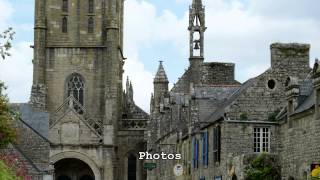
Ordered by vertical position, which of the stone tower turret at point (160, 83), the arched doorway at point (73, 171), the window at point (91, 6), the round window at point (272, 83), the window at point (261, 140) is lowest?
the window at point (261, 140)

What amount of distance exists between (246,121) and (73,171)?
39.2 m

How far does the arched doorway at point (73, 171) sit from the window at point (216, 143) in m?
35.7

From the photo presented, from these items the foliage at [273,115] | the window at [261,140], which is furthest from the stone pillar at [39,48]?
the window at [261,140]

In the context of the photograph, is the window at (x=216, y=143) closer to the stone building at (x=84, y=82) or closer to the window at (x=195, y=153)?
the window at (x=195, y=153)

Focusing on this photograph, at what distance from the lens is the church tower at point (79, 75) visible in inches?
2931

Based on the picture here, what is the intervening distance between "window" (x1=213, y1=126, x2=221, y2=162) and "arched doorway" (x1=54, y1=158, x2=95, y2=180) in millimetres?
35712

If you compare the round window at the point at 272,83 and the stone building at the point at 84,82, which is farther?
the stone building at the point at 84,82

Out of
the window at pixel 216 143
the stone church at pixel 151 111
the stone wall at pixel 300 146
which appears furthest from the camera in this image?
the window at pixel 216 143

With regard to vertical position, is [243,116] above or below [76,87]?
below

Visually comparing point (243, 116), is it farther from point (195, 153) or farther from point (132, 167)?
point (132, 167)

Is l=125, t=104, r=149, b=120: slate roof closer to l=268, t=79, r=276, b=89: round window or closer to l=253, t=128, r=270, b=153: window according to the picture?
l=268, t=79, r=276, b=89: round window

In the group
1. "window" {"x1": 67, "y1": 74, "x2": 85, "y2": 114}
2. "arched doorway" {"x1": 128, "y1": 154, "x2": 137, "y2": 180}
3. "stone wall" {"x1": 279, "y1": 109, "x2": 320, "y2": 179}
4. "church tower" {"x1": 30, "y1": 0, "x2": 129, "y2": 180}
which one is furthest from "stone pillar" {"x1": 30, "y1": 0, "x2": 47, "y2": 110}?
"stone wall" {"x1": 279, "y1": 109, "x2": 320, "y2": 179}

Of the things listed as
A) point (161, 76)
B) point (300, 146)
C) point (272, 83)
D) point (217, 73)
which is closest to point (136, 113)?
point (161, 76)

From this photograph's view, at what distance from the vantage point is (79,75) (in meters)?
77.9
